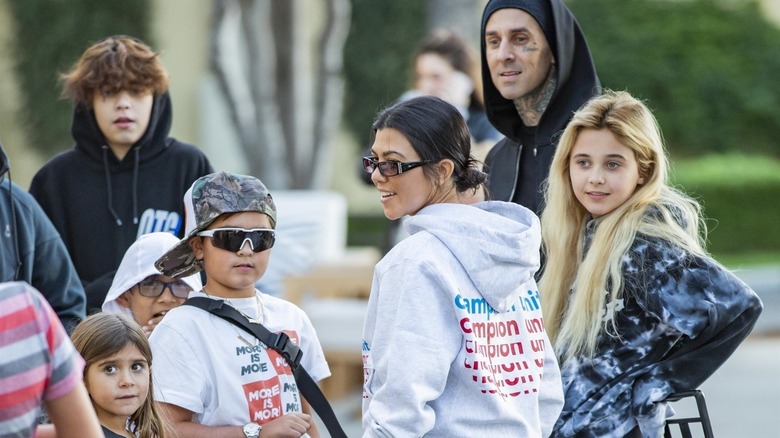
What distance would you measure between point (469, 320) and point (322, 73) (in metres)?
9.47

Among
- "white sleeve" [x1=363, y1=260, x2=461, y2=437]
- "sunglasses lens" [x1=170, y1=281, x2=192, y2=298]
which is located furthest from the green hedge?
"white sleeve" [x1=363, y1=260, x2=461, y2=437]

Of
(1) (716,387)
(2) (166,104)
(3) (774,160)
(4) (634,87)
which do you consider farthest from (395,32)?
(2) (166,104)

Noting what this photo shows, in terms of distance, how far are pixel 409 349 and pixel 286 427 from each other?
602mm

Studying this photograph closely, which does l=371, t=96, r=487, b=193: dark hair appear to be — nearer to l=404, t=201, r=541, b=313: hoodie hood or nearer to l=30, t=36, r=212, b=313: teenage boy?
l=404, t=201, r=541, b=313: hoodie hood

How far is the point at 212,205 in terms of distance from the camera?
338cm

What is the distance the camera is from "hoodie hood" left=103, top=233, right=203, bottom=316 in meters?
3.74

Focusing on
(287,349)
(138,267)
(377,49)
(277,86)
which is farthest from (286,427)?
(377,49)

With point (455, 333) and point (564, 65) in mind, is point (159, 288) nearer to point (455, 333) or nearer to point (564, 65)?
point (455, 333)

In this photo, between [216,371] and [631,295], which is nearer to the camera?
[216,371]

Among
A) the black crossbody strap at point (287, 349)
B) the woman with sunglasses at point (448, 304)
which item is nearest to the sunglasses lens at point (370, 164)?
the woman with sunglasses at point (448, 304)

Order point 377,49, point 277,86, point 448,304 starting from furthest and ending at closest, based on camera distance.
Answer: point 377,49 → point 277,86 → point 448,304

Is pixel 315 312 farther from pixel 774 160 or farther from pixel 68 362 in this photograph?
pixel 774 160

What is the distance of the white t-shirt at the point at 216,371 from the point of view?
3.28m

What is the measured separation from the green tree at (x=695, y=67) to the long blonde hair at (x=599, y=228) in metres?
14.4
